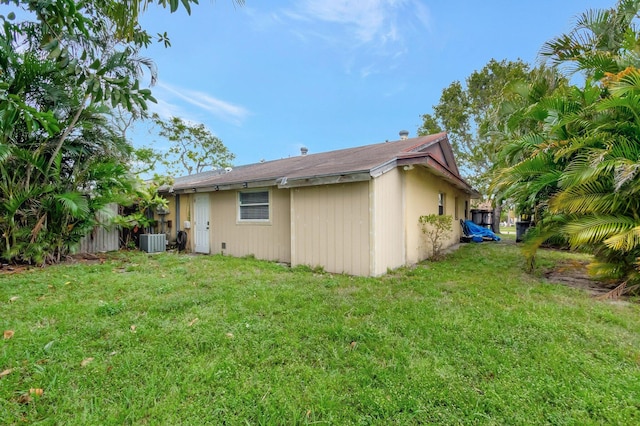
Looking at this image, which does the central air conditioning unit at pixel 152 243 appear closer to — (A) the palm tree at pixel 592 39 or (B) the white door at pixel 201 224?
(B) the white door at pixel 201 224

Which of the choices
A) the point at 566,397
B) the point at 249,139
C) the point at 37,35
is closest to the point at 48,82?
the point at 37,35

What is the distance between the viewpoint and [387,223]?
6.36 metres

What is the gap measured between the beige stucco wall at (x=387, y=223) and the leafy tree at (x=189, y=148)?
20.5 metres

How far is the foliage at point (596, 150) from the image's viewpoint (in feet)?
14.6

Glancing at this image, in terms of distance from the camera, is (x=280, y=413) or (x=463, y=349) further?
(x=463, y=349)

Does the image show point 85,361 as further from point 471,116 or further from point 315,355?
point 471,116

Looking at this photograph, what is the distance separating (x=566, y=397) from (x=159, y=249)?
10.6m

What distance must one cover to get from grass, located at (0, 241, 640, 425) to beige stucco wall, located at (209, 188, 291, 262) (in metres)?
2.74

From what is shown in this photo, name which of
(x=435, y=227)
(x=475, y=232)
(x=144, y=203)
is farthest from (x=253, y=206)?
(x=475, y=232)

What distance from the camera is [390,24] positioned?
9625mm

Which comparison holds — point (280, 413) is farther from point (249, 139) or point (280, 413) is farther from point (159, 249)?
point (249, 139)

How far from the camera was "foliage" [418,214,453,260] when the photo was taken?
768 cm

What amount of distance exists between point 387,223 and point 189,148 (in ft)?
73.6

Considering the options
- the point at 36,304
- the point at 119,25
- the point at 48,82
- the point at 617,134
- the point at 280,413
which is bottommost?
the point at 280,413
